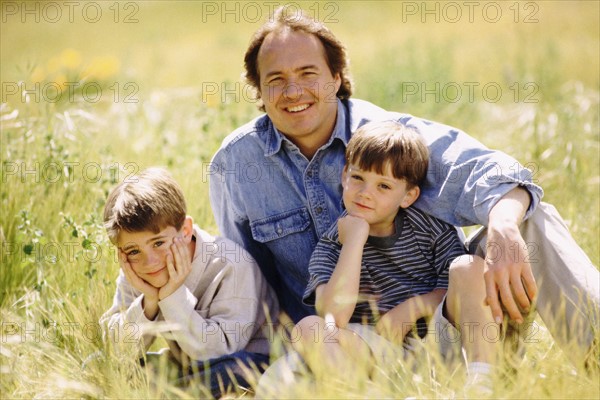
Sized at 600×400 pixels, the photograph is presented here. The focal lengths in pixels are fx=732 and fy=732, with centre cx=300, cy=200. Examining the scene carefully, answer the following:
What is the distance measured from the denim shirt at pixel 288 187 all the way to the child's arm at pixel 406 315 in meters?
0.40

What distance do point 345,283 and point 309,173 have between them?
716mm

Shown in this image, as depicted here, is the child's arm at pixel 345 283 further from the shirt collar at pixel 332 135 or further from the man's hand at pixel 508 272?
the shirt collar at pixel 332 135

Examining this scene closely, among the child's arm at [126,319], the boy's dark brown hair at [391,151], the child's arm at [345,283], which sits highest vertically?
the boy's dark brown hair at [391,151]

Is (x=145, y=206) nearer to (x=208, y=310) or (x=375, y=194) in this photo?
(x=208, y=310)

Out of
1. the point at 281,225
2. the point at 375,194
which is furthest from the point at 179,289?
the point at 375,194

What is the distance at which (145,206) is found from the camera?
2801mm

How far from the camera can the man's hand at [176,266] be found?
9.18 ft

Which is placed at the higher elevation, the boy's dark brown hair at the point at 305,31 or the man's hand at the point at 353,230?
the boy's dark brown hair at the point at 305,31

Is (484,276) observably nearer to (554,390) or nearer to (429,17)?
(554,390)

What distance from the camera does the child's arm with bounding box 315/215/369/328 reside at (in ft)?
8.51

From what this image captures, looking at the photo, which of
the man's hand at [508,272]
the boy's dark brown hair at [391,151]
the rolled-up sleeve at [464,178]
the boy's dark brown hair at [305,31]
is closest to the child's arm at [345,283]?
the boy's dark brown hair at [391,151]

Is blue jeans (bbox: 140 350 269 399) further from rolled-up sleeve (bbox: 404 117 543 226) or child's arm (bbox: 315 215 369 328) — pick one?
rolled-up sleeve (bbox: 404 117 543 226)

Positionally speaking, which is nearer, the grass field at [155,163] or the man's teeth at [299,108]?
the grass field at [155,163]

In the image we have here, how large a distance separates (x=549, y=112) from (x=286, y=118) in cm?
376
